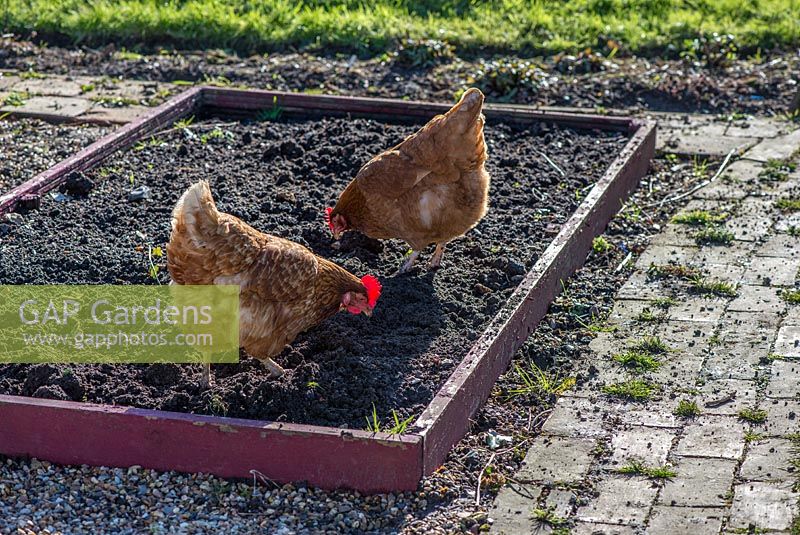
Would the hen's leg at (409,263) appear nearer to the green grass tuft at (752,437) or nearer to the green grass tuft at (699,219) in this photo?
the green grass tuft at (699,219)

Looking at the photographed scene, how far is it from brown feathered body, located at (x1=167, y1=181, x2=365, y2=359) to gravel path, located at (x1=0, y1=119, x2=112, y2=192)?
3104mm

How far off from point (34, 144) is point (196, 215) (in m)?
4.17

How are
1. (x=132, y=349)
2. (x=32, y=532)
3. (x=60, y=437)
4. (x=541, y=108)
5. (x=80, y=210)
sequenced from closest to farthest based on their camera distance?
1. (x=32, y=532)
2. (x=60, y=437)
3. (x=132, y=349)
4. (x=80, y=210)
5. (x=541, y=108)

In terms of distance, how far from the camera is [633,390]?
535cm

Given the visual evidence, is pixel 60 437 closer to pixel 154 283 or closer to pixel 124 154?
pixel 154 283

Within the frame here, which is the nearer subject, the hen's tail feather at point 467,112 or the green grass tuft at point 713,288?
the hen's tail feather at point 467,112

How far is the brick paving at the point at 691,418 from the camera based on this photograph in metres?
4.46

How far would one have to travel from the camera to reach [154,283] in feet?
19.7

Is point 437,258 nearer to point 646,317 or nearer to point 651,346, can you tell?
point 646,317

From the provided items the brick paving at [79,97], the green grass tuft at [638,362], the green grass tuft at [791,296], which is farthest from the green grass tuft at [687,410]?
the brick paving at [79,97]

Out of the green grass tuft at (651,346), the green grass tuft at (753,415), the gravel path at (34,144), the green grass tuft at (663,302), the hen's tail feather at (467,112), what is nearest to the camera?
the green grass tuft at (753,415)

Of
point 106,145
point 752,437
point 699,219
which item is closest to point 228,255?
point 752,437

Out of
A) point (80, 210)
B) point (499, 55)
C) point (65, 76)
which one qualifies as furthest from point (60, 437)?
point (499, 55)

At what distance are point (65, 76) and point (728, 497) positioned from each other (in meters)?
7.32
